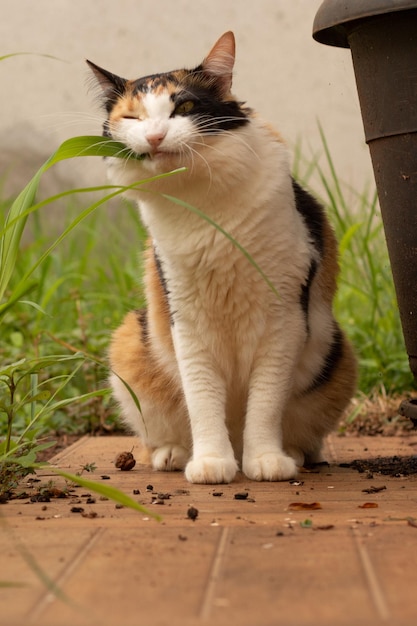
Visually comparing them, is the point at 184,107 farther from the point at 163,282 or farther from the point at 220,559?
the point at 220,559

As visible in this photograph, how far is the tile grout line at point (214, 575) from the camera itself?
4.85 ft

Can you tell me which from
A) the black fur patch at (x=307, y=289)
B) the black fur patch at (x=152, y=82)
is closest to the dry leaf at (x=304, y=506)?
the black fur patch at (x=307, y=289)

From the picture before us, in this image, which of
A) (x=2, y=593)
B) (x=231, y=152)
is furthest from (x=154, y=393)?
(x=2, y=593)

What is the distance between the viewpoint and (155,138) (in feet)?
8.49

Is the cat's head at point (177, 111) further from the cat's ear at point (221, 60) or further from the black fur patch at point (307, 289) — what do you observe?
the black fur patch at point (307, 289)

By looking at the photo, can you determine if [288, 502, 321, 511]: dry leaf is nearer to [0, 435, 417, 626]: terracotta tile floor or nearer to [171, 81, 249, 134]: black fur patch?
[0, 435, 417, 626]: terracotta tile floor

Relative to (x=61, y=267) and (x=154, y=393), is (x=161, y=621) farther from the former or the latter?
(x=61, y=267)

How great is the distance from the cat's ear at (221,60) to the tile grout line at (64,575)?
149cm

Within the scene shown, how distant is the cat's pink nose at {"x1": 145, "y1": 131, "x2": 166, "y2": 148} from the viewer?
2.59 metres

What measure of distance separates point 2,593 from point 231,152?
158 centimetres

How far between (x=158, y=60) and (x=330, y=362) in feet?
13.8

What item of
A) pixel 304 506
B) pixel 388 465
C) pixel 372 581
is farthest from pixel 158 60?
pixel 372 581

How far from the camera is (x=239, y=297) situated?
283 cm

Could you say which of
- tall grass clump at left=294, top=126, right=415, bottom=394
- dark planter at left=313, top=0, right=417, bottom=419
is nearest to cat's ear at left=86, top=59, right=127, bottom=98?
dark planter at left=313, top=0, right=417, bottom=419
